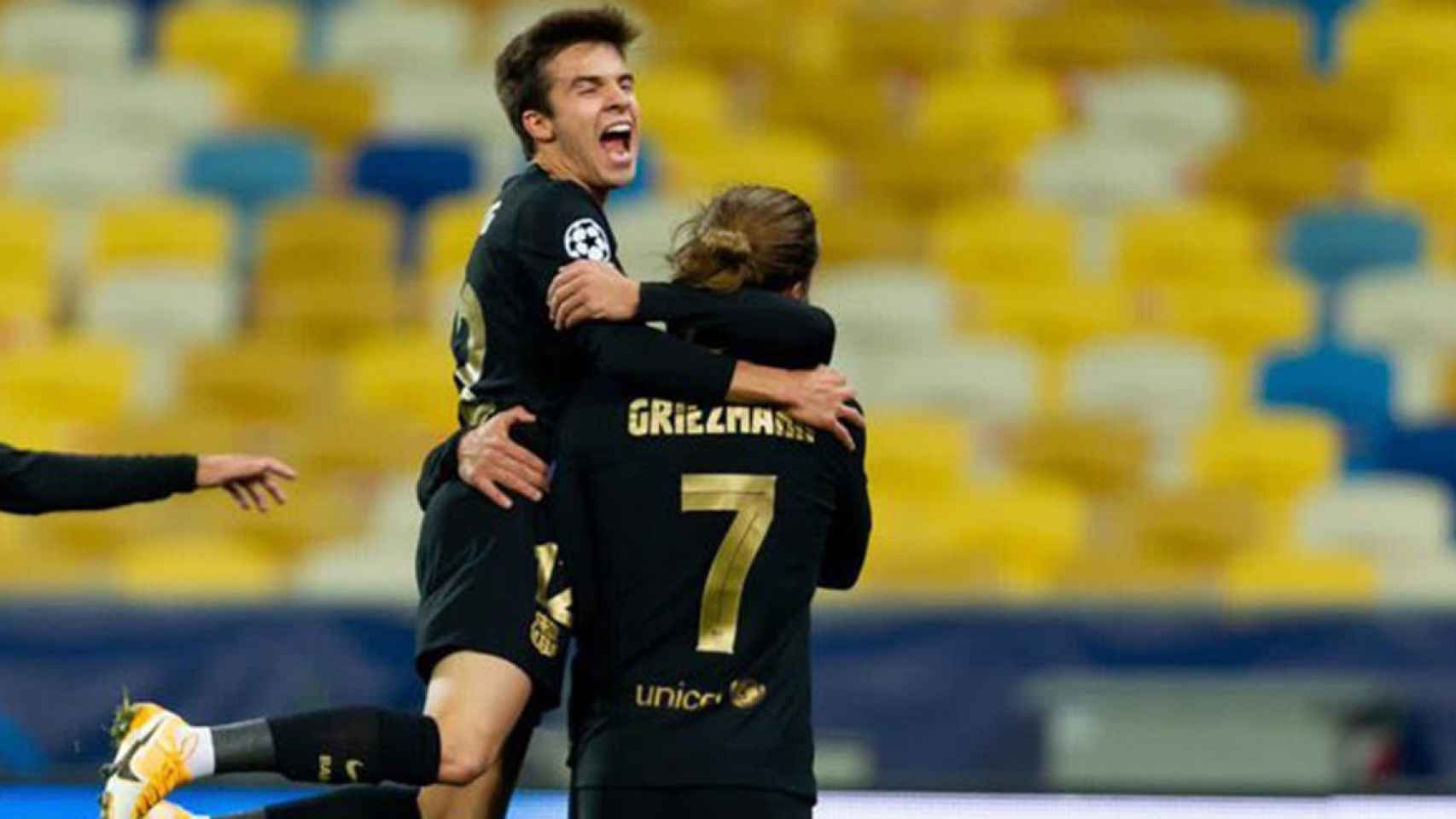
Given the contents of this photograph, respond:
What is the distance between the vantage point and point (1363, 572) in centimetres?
870

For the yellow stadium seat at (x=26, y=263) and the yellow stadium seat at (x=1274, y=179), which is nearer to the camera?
the yellow stadium seat at (x=26, y=263)

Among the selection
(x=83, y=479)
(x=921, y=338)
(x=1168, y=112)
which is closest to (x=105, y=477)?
(x=83, y=479)

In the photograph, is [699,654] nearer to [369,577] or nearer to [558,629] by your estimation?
[558,629]

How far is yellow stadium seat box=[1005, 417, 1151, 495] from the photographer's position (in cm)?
930

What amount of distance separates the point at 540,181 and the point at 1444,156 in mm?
6674

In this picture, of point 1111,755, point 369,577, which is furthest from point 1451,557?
point 369,577

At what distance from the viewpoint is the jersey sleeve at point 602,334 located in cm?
422

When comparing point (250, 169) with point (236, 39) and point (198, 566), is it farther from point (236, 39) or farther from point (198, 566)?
point (198, 566)

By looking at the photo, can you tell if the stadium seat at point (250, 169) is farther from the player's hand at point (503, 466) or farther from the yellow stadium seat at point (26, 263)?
the player's hand at point (503, 466)

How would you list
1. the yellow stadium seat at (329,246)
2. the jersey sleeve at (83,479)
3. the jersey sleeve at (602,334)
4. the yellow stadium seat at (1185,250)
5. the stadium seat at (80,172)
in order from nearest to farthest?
1. the jersey sleeve at (602,334)
2. the jersey sleeve at (83,479)
3. the yellow stadium seat at (1185,250)
4. the yellow stadium seat at (329,246)
5. the stadium seat at (80,172)

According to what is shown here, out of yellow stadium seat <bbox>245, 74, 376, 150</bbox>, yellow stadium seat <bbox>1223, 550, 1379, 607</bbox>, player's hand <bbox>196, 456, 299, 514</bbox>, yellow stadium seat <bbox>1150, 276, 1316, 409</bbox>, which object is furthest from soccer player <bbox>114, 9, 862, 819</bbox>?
yellow stadium seat <bbox>245, 74, 376, 150</bbox>

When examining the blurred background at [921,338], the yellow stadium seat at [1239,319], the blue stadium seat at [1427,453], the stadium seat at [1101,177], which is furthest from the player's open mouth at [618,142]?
the stadium seat at [1101,177]

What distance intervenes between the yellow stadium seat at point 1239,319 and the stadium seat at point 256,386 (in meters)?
2.77

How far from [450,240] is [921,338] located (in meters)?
1.71
